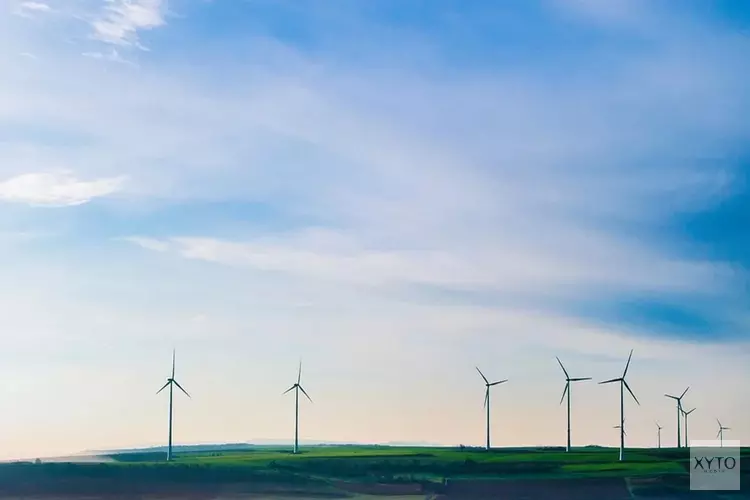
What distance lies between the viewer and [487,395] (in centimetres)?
17750

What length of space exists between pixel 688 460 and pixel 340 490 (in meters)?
54.1

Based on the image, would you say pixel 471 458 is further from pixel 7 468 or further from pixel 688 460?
pixel 7 468

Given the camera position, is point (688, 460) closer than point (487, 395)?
Yes

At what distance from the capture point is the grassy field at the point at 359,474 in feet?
431

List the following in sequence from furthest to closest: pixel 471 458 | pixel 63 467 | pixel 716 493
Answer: pixel 471 458, pixel 63 467, pixel 716 493

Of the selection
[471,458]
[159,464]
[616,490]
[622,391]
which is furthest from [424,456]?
[616,490]

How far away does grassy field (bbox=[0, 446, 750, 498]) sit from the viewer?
132 m

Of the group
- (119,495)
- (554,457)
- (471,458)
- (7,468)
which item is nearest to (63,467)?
(7,468)

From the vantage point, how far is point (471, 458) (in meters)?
170

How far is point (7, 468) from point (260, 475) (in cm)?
3196

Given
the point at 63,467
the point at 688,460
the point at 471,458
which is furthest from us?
the point at 471,458

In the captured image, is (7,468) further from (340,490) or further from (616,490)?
(616,490)

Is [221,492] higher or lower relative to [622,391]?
lower

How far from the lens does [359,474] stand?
149250 millimetres
